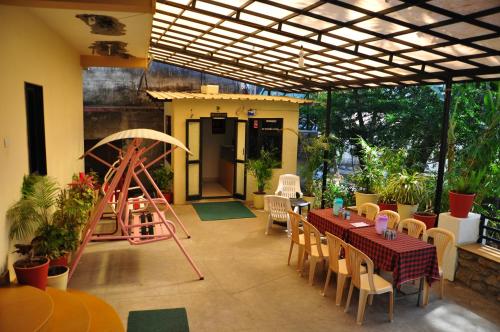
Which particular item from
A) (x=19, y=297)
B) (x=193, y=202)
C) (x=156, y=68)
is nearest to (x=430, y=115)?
(x=193, y=202)

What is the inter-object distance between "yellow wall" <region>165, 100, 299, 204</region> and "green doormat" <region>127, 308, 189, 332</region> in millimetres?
5720

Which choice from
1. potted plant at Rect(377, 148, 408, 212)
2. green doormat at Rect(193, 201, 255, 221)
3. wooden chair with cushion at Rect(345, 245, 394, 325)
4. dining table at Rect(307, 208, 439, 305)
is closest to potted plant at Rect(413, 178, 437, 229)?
potted plant at Rect(377, 148, 408, 212)

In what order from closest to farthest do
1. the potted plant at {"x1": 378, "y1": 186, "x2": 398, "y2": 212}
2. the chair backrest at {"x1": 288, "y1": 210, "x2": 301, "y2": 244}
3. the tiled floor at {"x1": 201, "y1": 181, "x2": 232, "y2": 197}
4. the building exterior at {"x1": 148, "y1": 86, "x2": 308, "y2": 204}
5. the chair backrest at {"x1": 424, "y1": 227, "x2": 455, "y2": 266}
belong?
the chair backrest at {"x1": 424, "y1": 227, "x2": 455, "y2": 266} < the chair backrest at {"x1": 288, "y1": 210, "x2": 301, "y2": 244} < the potted plant at {"x1": 378, "y1": 186, "x2": 398, "y2": 212} < the building exterior at {"x1": 148, "y1": 86, "x2": 308, "y2": 204} < the tiled floor at {"x1": 201, "y1": 181, "x2": 232, "y2": 197}

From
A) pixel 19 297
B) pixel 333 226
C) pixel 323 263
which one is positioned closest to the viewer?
pixel 19 297

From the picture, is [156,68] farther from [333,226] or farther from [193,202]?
[333,226]

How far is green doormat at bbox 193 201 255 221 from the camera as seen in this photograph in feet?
29.8

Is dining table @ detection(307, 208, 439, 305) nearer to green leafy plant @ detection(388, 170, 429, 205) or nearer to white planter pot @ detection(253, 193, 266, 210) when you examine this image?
green leafy plant @ detection(388, 170, 429, 205)

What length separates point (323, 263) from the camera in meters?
6.34

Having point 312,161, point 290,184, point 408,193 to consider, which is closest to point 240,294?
point 408,193

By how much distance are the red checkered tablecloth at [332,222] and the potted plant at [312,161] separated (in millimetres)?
2896

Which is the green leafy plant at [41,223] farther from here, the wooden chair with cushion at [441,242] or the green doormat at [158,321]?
the wooden chair with cushion at [441,242]

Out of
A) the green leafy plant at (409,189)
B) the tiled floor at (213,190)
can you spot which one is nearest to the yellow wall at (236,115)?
the tiled floor at (213,190)

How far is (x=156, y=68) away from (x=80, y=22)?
8.31 m

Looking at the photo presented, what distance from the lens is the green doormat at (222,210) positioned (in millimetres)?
9082
